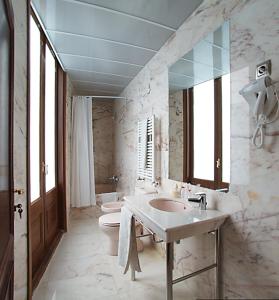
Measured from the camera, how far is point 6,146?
0.89m

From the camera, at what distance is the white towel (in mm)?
1606

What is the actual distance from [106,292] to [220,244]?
41.9 inches

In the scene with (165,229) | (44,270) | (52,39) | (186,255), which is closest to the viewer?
(165,229)

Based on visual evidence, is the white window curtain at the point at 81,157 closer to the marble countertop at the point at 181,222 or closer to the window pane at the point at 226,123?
the marble countertop at the point at 181,222

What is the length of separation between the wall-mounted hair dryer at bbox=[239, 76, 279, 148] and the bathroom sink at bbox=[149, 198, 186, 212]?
2.89ft

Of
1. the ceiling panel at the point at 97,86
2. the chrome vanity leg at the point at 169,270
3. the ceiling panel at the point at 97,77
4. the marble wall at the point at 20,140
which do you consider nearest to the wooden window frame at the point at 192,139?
the chrome vanity leg at the point at 169,270

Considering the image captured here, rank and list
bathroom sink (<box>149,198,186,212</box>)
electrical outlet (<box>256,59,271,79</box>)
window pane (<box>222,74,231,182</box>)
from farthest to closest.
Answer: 1. bathroom sink (<box>149,198,186,212</box>)
2. electrical outlet (<box>256,59,271,79</box>)
3. window pane (<box>222,74,231,182</box>)

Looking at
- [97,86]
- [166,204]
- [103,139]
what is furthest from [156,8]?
[103,139]

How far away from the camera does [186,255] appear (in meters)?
1.45

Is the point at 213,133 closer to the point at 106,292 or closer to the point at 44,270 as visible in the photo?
the point at 106,292

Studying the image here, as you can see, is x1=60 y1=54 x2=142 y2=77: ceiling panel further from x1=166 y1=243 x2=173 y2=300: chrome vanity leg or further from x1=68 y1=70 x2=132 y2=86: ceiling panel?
x1=166 y1=243 x2=173 y2=300: chrome vanity leg

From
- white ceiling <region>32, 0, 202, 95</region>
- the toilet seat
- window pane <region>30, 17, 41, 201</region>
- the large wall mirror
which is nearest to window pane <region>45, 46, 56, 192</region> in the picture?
white ceiling <region>32, 0, 202, 95</region>

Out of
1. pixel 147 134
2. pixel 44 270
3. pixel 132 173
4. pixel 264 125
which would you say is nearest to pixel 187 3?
pixel 264 125

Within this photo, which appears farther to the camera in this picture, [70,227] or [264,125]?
[70,227]
